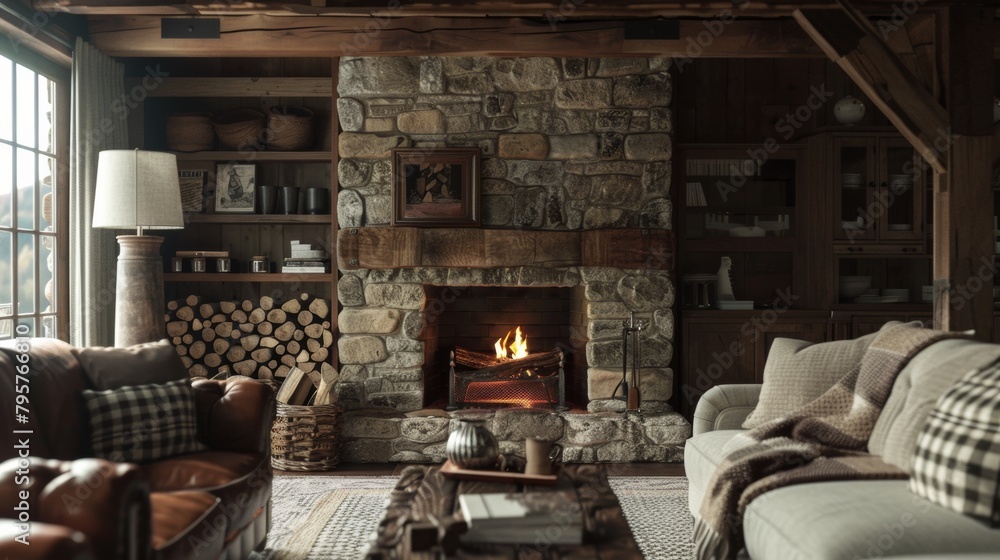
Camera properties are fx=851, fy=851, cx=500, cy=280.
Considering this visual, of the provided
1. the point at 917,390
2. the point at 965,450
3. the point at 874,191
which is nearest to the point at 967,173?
the point at 874,191

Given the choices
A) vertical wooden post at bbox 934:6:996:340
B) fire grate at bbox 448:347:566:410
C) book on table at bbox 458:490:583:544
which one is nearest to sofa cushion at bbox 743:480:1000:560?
book on table at bbox 458:490:583:544

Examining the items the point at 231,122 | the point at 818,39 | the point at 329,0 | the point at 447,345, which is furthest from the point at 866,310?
the point at 231,122

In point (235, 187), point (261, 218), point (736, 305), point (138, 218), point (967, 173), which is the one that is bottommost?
point (736, 305)

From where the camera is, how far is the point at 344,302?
5.21 metres

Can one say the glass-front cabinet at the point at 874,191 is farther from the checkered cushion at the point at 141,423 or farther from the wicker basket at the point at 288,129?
the checkered cushion at the point at 141,423

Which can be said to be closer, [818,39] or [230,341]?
[818,39]

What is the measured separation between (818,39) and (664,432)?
92.6 inches

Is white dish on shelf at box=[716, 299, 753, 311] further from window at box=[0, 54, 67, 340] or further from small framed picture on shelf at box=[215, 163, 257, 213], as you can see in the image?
window at box=[0, 54, 67, 340]

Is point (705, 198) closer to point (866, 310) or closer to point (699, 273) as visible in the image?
point (699, 273)

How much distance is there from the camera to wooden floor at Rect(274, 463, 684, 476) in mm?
4789

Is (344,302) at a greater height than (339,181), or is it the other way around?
(339,181)

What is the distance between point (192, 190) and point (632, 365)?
9.99 feet

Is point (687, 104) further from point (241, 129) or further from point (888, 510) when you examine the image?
point (888, 510)

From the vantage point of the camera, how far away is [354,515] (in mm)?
3912
